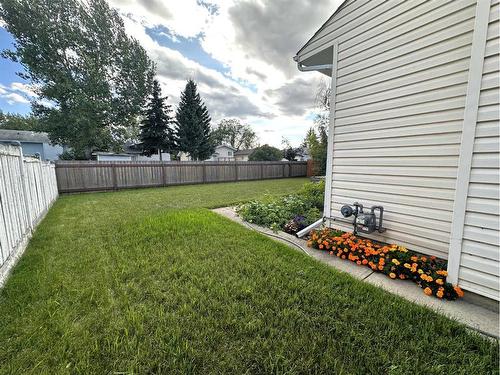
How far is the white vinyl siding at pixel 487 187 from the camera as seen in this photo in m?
1.62

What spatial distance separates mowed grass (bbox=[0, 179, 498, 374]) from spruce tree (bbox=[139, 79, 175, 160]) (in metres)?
17.8

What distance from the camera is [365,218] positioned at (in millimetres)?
2711

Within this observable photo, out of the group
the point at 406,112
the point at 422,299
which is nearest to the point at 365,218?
the point at 422,299

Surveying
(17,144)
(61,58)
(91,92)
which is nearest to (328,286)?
(17,144)

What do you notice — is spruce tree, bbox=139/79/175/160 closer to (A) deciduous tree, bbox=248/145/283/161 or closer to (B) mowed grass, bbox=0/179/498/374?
(A) deciduous tree, bbox=248/145/283/161

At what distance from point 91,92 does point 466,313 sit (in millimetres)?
19155

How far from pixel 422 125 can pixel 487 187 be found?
94 centimetres

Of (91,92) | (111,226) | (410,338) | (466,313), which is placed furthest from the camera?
(91,92)

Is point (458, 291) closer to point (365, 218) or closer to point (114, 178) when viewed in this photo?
point (365, 218)

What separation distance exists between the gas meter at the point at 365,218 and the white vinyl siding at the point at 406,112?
0.09 metres

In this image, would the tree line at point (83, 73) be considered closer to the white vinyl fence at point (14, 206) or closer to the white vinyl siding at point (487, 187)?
the white vinyl siding at point (487, 187)

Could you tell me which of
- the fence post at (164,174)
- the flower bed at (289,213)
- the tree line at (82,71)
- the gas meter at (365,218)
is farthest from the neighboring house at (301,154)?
the gas meter at (365,218)

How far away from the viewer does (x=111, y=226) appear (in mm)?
3836

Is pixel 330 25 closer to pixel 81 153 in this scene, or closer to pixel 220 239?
pixel 220 239
